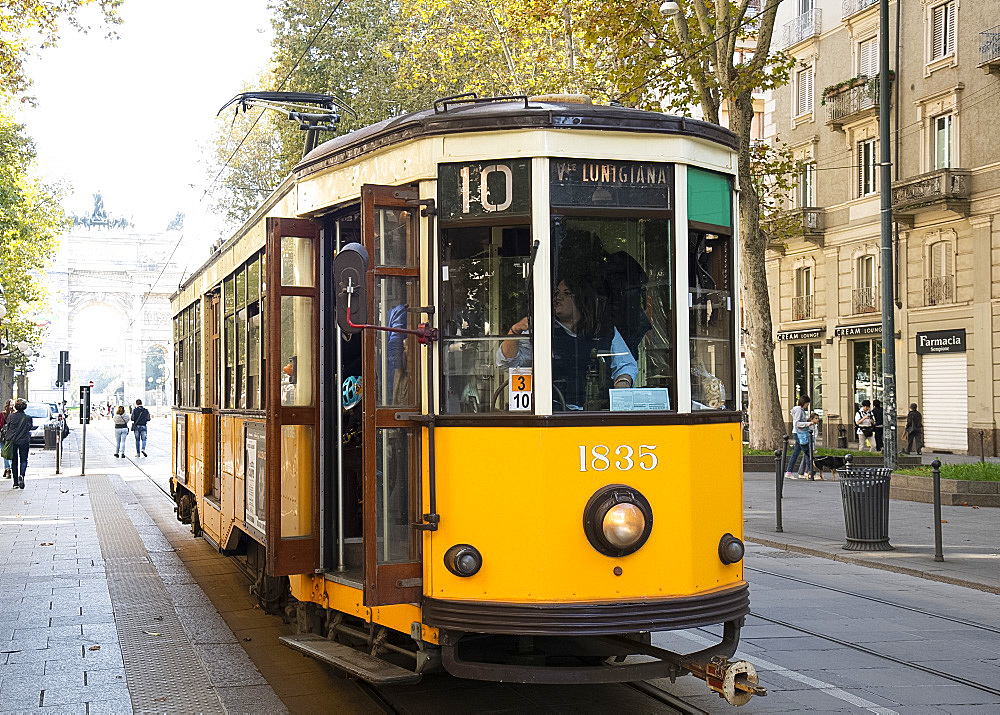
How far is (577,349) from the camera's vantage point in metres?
5.37

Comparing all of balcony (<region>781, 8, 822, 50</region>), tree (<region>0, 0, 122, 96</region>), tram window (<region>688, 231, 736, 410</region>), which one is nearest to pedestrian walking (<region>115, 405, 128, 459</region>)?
tree (<region>0, 0, 122, 96</region>)

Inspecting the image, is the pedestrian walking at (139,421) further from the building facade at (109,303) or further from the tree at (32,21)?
the building facade at (109,303)

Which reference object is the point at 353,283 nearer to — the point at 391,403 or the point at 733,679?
the point at 391,403

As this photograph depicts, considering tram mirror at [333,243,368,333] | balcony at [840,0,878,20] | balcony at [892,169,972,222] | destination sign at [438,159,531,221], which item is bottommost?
tram mirror at [333,243,368,333]

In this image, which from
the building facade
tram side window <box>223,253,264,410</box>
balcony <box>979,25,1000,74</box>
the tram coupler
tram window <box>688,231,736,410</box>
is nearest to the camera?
the tram coupler

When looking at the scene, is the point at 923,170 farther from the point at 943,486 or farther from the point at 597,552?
the point at 597,552

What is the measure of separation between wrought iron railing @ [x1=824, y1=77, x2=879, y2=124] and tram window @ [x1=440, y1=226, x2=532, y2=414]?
3048 cm

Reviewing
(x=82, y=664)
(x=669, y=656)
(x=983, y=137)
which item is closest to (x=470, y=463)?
(x=669, y=656)

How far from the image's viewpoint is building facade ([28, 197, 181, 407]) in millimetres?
79750

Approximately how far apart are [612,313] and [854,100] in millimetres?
31288

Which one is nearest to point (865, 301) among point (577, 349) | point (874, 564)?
point (874, 564)

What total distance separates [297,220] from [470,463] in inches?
84.1

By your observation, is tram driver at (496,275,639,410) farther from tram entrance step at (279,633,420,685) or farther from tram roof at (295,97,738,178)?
tram entrance step at (279,633,420,685)

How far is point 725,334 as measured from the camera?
230 inches
